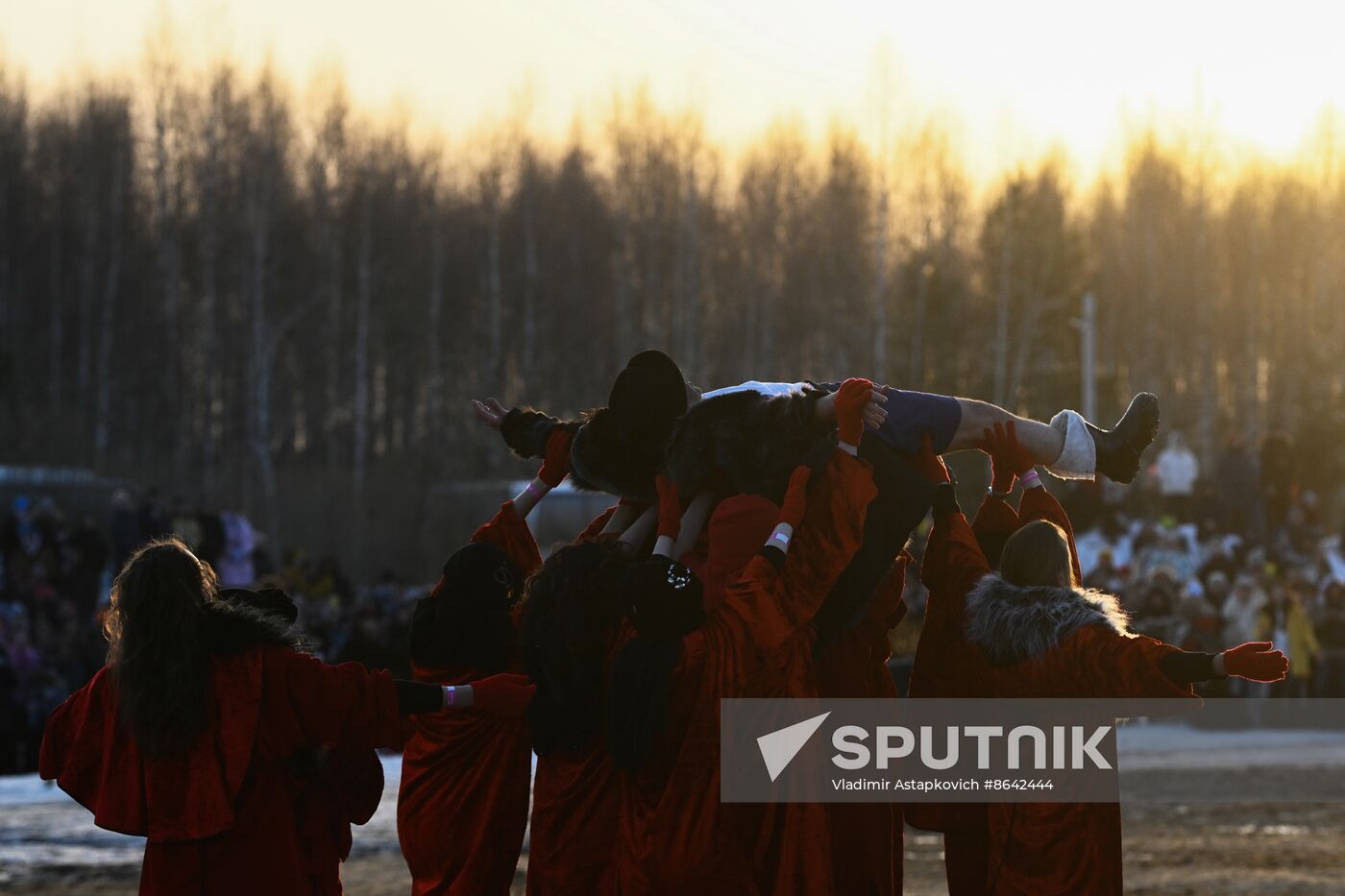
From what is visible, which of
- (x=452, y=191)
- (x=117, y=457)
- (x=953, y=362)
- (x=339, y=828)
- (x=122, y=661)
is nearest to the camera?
(x=122, y=661)

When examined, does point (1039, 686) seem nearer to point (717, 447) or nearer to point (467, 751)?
point (717, 447)

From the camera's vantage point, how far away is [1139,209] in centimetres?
5775

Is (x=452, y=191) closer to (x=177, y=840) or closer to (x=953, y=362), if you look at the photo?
(x=953, y=362)

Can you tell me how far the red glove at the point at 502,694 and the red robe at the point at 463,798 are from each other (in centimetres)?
63

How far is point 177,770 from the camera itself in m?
5.06

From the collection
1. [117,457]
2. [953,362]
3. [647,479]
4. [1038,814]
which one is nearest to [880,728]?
[1038,814]

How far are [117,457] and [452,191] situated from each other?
16.7 metres

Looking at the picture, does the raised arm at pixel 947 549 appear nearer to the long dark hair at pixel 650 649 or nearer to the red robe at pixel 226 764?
the long dark hair at pixel 650 649

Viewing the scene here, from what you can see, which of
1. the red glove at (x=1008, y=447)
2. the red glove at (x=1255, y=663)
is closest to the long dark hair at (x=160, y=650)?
the red glove at (x=1008, y=447)

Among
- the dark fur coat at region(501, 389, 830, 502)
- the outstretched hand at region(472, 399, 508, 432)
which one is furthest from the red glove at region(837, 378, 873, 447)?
the outstretched hand at region(472, 399, 508, 432)

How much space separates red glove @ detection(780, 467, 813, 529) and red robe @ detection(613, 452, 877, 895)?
6 cm

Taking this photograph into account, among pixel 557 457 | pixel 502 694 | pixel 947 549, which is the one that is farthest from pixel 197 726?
pixel 947 549

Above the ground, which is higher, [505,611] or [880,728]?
[505,611]

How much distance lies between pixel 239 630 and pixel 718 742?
1.37 meters
